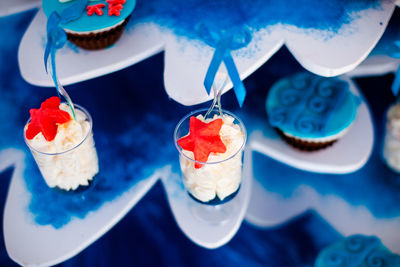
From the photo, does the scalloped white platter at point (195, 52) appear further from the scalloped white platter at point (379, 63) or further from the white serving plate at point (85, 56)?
the scalloped white platter at point (379, 63)

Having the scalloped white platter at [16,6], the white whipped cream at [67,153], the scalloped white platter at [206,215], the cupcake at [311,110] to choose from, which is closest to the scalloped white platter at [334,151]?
the cupcake at [311,110]

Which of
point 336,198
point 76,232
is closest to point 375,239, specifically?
point 336,198

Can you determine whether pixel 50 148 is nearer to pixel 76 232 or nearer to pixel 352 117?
pixel 76 232

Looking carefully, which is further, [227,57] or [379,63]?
[379,63]

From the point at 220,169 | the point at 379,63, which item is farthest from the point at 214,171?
the point at 379,63

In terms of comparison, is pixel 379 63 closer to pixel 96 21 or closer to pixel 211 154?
pixel 211 154

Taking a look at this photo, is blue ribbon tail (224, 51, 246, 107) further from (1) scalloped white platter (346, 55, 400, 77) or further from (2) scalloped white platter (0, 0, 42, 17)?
(2) scalloped white platter (0, 0, 42, 17)

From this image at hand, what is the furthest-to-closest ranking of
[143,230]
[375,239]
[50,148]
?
[143,230]
[375,239]
[50,148]
